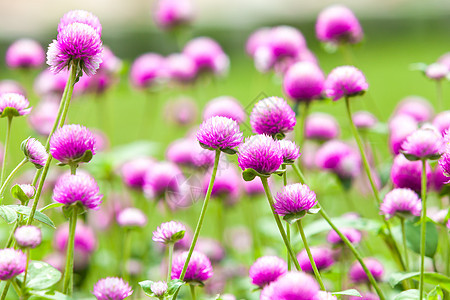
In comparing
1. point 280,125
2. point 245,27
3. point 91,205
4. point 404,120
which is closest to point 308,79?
point 404,120

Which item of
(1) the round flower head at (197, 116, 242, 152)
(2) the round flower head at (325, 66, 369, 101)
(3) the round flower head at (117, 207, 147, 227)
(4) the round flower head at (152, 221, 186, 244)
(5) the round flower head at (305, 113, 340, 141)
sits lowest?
(4) the round flower head at (152, 221, 186, 244)

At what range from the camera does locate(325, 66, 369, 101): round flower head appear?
0.98 m

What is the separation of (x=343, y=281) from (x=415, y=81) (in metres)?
4.12

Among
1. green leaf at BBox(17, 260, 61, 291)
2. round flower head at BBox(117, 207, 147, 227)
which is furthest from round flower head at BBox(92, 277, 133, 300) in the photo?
round flower head at BBox(117, 207, 147, 227)

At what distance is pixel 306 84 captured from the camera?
120 cm

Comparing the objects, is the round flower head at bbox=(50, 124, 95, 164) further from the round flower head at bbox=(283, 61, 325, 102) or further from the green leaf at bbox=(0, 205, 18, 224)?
the round flower head at bbox=(283, 61, 325, 102)

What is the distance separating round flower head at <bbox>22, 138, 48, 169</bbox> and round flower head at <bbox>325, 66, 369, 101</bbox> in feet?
1.59

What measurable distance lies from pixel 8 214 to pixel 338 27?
0.99 meters

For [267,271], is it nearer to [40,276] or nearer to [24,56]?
[40,276]

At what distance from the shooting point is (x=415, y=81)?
5031 millimetres

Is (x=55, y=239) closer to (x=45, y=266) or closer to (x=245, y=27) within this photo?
(x=45, y=266)

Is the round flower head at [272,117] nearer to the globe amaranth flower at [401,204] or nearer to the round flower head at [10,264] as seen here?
the globe amaranth flower at [401,204]

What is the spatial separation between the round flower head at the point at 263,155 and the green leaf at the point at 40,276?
288 millimetres

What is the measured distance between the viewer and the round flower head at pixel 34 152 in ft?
2.62
